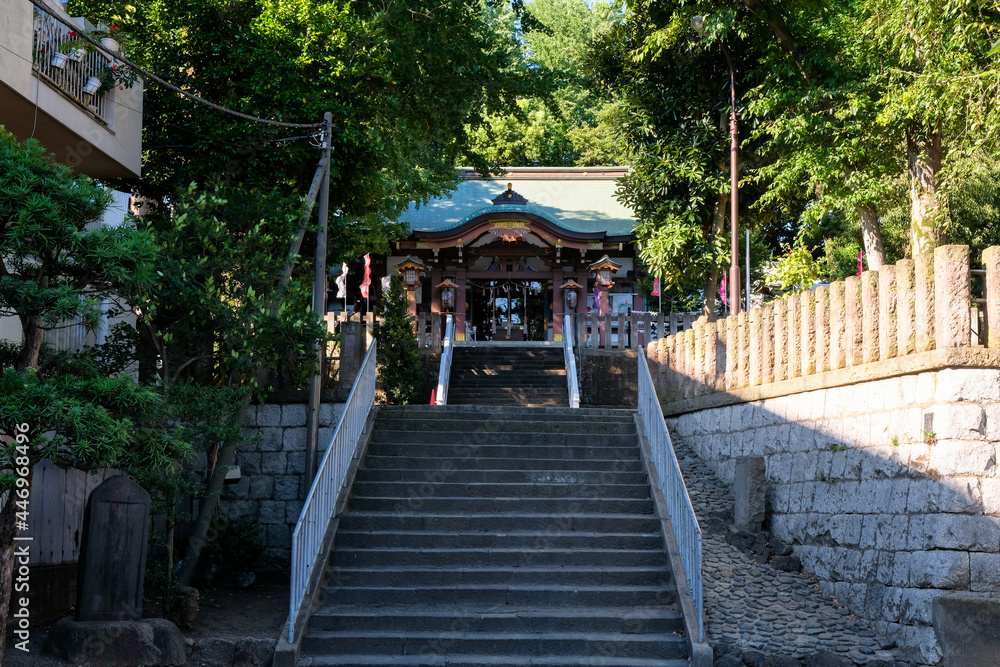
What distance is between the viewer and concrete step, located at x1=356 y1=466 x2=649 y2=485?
10547 mm

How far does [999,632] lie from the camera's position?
6.82 metres

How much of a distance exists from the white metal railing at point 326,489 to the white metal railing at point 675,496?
3438 mm

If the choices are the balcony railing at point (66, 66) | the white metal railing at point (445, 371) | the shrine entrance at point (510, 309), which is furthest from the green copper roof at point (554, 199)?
the balcony railing at point (66, 66)

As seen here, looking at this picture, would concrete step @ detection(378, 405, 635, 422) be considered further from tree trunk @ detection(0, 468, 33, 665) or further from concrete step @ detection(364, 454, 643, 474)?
tree trunk @ detection(0, 468, 33, 665)

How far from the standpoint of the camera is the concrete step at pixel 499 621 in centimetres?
814

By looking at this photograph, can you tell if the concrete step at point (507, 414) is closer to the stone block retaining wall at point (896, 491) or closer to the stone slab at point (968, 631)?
the stone block retaining wall at point (896, 491)

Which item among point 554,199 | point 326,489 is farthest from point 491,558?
point 554,199

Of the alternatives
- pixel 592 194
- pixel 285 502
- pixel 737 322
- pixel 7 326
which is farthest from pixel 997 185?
pixel 7 326

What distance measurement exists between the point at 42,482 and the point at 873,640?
7881 mm

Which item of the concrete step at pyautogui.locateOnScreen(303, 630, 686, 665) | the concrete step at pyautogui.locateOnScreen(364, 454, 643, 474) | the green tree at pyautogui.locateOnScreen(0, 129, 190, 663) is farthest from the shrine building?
the green tree at pyautogui.locateOnScreen(0, 129, 190, 663)

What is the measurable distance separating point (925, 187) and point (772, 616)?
8.32 m

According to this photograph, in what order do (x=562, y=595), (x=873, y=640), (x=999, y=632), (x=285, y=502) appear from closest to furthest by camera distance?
(x=999, y=632) → (x=873, y=640) → (x=562, y=595) → (x=285, y=502)

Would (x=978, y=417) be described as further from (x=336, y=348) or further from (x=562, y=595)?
(x=336, y=348)

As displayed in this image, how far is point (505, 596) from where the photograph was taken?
8641mm
